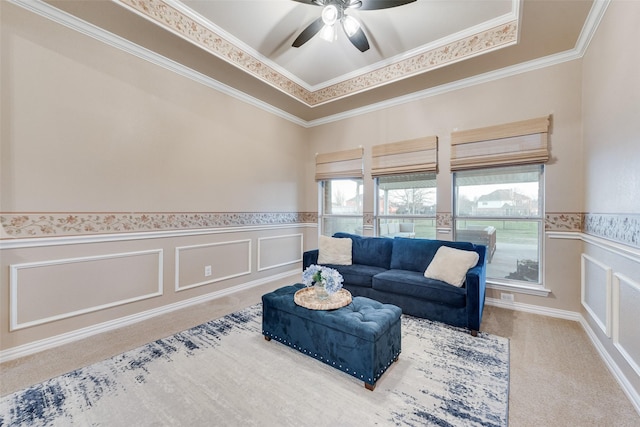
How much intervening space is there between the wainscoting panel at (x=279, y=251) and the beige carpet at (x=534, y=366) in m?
1.33

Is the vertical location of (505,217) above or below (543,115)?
below

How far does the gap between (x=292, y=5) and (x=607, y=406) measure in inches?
161

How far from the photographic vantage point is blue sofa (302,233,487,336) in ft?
8.68

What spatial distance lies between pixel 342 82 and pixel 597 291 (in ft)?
12.9

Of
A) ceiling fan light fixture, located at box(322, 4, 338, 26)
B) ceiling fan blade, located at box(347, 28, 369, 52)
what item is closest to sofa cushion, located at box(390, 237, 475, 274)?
ceiling fan blade, located at box(347, 28, 369, 52)

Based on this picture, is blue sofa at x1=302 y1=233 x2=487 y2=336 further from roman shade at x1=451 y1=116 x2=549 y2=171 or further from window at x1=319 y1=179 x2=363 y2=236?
roman shade at x1=451 y1=116 x2=549 y2=171

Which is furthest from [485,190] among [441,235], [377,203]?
[377,203]

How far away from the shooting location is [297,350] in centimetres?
228

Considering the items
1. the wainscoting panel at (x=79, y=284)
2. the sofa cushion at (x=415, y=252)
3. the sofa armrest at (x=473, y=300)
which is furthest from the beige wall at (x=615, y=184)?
the wainscoting panel at (x=79, y=284)

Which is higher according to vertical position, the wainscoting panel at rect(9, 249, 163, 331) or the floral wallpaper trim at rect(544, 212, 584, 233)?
the floral wallpaper trim at rect(544, 212, 584, 233)

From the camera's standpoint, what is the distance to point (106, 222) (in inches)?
105

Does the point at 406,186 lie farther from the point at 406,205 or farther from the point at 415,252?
the point at 415,252

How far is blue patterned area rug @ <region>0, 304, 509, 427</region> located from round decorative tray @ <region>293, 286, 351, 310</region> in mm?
458

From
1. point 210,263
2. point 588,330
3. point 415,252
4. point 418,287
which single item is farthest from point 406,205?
point 210,263
